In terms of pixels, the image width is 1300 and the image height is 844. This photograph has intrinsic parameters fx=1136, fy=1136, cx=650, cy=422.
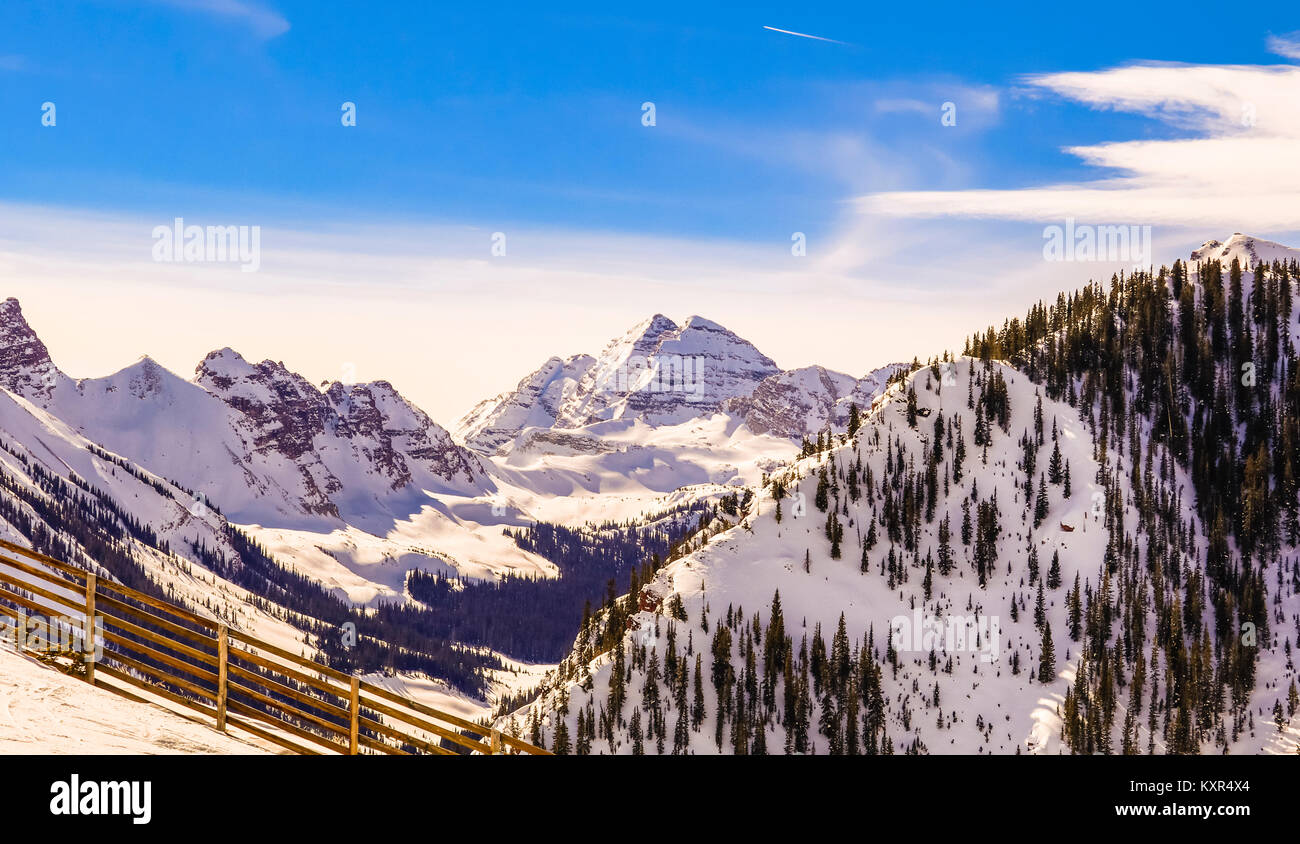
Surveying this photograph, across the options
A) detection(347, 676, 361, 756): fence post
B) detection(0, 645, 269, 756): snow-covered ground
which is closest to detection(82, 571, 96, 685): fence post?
detection(0, 645, 269, 756): snow-covered ground

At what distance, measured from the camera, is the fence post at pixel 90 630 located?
4066 cm

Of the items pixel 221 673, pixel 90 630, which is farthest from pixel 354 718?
pixel 90 630

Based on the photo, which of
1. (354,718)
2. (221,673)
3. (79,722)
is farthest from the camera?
(221,673)

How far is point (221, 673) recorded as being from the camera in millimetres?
39344

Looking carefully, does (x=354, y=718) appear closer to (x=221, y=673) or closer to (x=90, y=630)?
(x=221, y=673)

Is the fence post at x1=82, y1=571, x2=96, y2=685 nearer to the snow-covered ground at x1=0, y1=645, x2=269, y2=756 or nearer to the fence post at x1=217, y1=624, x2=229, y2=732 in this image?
the snow-covered ground at x1=0, y1=645, x2=269, y2=756

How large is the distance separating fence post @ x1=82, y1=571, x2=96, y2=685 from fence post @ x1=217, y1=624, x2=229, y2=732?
4.92 metres

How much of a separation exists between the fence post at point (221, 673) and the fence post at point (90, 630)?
194 inches

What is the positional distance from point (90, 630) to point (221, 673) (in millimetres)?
5749

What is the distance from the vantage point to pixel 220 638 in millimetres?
38188

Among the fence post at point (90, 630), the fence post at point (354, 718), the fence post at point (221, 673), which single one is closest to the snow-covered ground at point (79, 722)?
the fence post at point (221, 673)
